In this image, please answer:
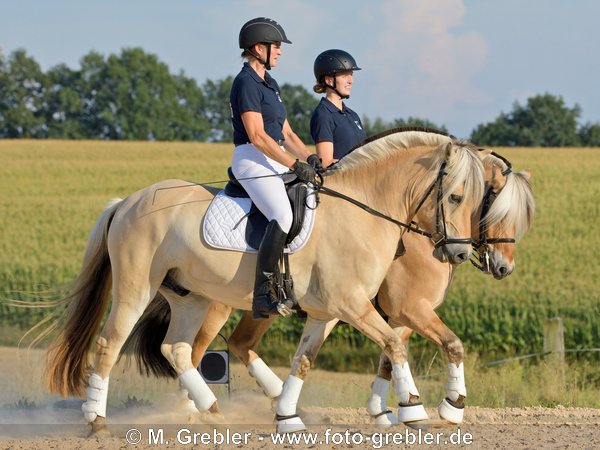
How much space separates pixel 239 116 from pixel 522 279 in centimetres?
1547

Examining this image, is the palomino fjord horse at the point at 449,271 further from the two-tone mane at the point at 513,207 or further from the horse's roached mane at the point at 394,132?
the horse's roached mane at the point at 394,132

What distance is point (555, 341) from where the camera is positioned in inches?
531

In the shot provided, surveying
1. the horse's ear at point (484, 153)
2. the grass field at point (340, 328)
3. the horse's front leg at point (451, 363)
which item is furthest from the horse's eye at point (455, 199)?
the grass field at point (340, 328)

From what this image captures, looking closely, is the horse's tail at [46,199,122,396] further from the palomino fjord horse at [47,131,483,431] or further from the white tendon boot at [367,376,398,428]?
the white tendon boot at [367,376,398,428]

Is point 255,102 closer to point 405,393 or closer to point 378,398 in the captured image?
point 405,393

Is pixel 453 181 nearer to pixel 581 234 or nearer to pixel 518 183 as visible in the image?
pixel 518 183

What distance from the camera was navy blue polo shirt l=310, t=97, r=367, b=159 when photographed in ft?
27.6

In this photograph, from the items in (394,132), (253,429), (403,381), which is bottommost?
(253,429)

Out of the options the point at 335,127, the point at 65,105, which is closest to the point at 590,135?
the point at 65,105

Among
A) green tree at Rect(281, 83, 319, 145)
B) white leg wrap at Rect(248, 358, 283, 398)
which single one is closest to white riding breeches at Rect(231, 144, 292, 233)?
white leg wrap at Rect(248, 358, 283, 398)

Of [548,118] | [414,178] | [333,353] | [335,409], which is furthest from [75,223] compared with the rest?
[548,118]

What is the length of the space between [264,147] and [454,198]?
1.40 m

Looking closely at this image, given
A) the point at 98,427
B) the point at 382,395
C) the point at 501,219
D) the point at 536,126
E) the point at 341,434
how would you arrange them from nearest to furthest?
the point at 341,434
the point at 501,219
the point at 98,427
the point at 382,395
the point at 536,126

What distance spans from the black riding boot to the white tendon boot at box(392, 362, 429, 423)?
96 cm
